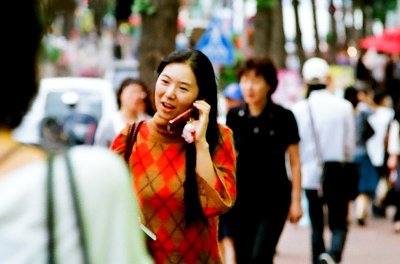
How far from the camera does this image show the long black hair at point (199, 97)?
4.96 meters

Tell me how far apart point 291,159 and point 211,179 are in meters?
3.03

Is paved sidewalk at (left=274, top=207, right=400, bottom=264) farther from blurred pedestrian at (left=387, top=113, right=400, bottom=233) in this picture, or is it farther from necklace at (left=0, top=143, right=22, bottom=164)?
necklace at (left=0, top=143, right=22, bottom=164)

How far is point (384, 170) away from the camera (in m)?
16.0

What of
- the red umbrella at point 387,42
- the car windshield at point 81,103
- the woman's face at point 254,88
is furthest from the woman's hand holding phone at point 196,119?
the red umbrella at point 387,42

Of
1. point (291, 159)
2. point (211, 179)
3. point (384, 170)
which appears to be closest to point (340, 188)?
point (291, 159)

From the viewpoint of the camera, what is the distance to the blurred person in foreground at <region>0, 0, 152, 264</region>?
217 cm

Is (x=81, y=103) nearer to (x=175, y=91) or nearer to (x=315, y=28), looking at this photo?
(x=175, y=91)

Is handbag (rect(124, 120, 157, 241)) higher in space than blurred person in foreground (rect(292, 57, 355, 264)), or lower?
higher

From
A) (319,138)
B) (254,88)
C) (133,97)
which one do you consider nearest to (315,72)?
(319,138)

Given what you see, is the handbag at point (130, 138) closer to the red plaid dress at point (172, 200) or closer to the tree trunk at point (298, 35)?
the red plaid dress at point (172, 200)

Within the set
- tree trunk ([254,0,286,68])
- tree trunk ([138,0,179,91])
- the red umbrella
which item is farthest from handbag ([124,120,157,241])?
the red umbrella

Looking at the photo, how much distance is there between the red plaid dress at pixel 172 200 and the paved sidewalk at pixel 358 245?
22.7ft

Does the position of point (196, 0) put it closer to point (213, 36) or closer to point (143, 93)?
point (213, 36)

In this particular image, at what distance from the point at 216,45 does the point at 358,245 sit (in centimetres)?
466
